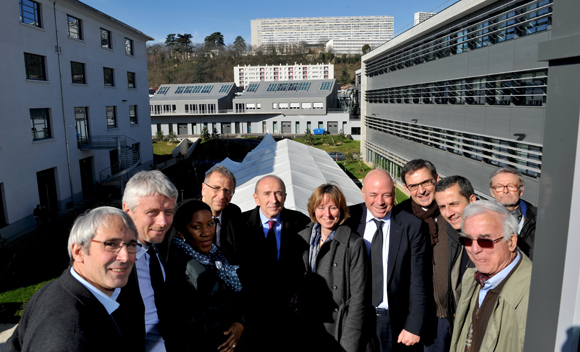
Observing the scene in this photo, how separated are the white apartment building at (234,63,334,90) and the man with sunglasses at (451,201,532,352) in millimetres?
84171

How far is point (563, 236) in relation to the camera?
1553 millimetres

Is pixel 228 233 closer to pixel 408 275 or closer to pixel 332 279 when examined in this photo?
pixel 332 279

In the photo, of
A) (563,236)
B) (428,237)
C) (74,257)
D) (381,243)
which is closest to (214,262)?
(74,257)

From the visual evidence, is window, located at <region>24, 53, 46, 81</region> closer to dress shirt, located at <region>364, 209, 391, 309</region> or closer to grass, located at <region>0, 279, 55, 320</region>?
grass, located at <region>0, 279, 55, 320</region>

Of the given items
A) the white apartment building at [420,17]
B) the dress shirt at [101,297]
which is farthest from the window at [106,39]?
the dress shirt at [101,297]

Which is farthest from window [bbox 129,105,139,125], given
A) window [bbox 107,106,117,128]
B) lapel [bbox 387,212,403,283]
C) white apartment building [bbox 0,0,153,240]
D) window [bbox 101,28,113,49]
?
lapel [bbox 387,212,403,283]

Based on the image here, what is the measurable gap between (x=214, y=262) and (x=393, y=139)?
22.2 meters

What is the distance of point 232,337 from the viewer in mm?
2932

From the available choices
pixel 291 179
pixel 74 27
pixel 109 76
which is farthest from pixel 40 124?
pixel 291 179

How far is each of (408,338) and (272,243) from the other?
149 cm

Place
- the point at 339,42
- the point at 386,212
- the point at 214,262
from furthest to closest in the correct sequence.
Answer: the point at 339,42 → the point at 386,212 → the point at 214,262

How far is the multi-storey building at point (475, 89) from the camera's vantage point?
9.83 metres

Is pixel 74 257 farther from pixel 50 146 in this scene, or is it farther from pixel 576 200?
pixel 50 146

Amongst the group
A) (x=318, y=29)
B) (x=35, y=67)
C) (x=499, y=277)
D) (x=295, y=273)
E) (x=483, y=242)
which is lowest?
(x=295, y=273)
